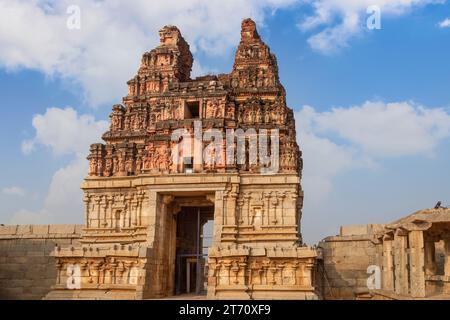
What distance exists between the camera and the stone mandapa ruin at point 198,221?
2172 centimetres

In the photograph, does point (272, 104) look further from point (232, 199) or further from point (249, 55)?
point (232, 199)

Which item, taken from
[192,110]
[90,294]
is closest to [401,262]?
[90,294]

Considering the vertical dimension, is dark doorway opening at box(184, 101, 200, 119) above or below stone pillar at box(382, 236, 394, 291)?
above

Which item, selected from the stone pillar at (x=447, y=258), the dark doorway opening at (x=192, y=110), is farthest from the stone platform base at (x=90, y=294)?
the stone pillar at (x=447, y=258)

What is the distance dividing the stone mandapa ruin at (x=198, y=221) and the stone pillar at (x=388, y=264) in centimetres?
6

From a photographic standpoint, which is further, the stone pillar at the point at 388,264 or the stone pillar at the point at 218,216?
the stone pillar at the point at 218,216

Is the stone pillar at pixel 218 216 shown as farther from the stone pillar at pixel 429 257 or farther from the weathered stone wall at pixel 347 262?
the stone pillar at pixel 429 257

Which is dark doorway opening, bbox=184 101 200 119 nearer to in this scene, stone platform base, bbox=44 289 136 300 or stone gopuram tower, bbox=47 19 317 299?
stone gopuram tower, bbox=47 19 317 299

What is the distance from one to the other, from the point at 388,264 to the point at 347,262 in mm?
3826

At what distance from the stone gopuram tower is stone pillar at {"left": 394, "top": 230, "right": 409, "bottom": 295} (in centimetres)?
341

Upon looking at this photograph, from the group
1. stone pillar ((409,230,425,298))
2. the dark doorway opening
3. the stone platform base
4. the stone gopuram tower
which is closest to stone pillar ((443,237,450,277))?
stone pillar ((409,230,425,298))

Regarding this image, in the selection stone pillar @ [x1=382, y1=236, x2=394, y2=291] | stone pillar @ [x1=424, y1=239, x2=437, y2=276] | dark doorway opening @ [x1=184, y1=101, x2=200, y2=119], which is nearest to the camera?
stone pillar @ [x1=424, y1=239, x2=437, y2=276]

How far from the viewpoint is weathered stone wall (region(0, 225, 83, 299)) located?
90.6ft

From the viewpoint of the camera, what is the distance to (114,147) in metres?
26.6
